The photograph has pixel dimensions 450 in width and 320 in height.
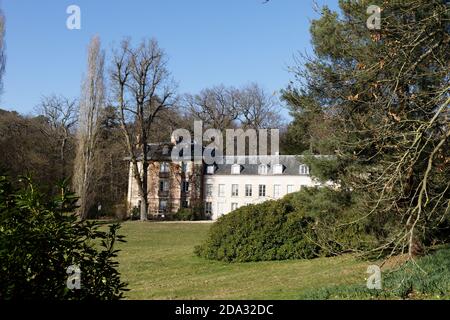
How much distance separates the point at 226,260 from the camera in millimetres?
16938

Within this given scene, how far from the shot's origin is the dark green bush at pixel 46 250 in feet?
11.3

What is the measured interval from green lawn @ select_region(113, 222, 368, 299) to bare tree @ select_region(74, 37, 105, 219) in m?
22.4

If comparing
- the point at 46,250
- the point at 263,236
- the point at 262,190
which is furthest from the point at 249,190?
the point at 46,250

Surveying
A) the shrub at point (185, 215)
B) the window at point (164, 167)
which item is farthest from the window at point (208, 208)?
the window at point (164, 167)

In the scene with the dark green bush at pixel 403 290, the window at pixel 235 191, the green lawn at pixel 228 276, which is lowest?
the green lawn at pixel 228 276

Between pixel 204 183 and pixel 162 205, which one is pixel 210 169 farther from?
pixel 162 205

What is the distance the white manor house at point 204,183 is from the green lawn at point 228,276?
3499cm

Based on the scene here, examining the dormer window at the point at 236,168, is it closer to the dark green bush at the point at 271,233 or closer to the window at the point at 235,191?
the window at the point at 235,191

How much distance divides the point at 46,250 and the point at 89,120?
38.6 metres

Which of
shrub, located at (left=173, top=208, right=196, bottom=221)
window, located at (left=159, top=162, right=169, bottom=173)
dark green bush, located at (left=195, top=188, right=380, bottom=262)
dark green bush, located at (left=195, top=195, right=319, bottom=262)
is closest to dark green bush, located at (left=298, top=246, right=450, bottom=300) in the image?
dark green bush, located at (left=195, top=188, right=380, bottom=262)

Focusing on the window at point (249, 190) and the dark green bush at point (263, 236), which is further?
the window at point (249, 190)

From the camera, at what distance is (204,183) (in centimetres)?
5572
